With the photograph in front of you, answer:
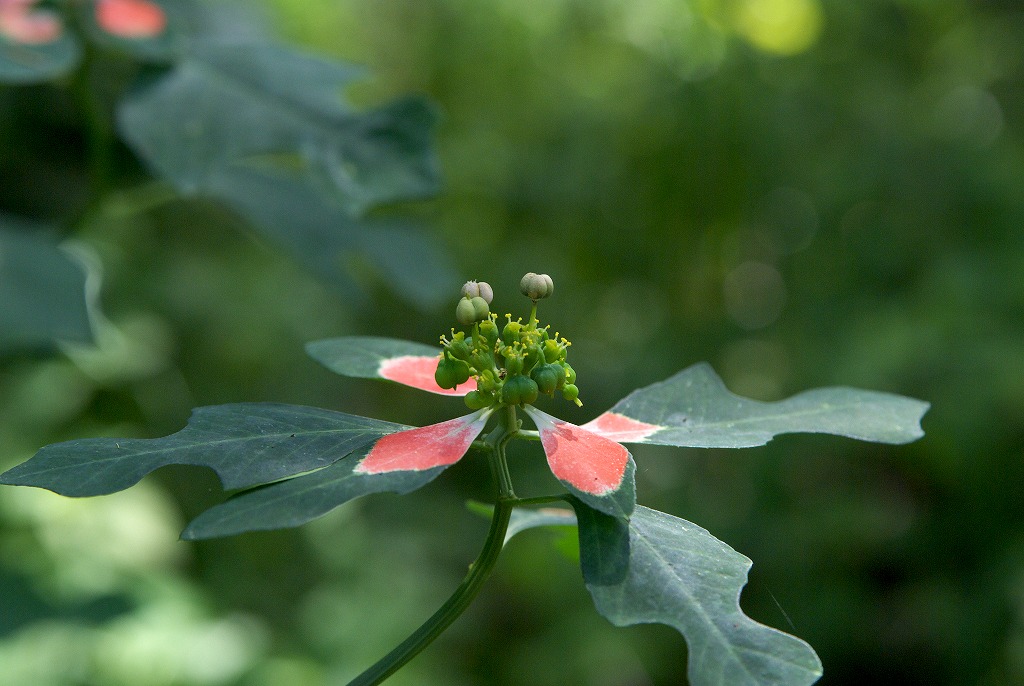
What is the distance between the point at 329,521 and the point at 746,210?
105cm

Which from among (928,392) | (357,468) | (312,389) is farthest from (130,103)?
(928,392)

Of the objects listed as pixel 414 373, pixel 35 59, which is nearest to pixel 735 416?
pixel 414 373

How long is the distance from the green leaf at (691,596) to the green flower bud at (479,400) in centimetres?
7

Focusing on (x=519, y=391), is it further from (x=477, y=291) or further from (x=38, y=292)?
(x=38, y=292)

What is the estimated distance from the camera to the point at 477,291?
1.60 feet

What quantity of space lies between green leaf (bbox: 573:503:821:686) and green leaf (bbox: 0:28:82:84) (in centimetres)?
63

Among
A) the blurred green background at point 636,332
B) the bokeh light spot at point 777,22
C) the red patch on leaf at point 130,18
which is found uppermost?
the bokeh light spot at point 777,22

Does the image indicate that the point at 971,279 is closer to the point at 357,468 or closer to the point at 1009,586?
the point at 1009,586

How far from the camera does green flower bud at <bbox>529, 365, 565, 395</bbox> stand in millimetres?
459

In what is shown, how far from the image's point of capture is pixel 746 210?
1947mm

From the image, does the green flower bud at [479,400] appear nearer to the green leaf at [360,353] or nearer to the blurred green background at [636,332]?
the green leaf at [360,353]

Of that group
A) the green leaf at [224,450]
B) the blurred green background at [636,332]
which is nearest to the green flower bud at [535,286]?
the green leaf at [224,450]

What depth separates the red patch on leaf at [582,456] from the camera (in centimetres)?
41

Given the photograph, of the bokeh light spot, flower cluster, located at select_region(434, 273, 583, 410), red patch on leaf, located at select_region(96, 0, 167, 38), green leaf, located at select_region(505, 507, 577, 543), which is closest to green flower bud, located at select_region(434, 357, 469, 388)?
flower cluster, located at select_region(434, 273, 583, 410)
